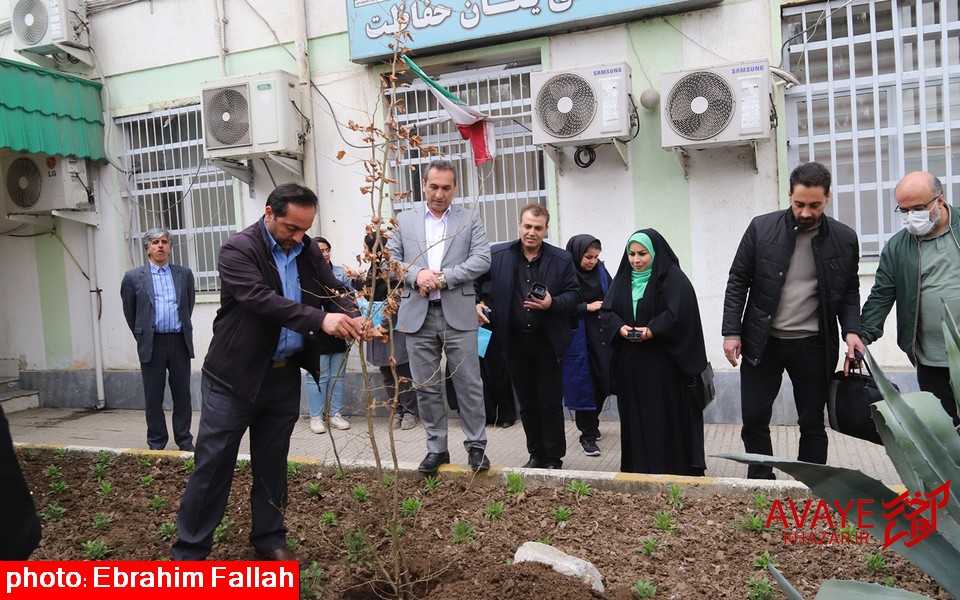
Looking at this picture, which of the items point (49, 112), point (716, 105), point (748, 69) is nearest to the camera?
point (748, 69)

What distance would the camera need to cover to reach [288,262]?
3.88 meters

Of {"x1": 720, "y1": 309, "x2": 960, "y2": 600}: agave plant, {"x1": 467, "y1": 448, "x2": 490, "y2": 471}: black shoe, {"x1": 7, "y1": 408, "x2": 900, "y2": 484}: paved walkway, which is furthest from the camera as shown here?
{"x1": 7, "y1": 408, "x2": 900, "y2": 484}: paved walkway

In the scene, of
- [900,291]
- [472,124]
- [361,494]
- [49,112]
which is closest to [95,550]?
[361,494]

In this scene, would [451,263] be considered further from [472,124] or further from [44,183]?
[44,183]

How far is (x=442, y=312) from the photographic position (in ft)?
15.5

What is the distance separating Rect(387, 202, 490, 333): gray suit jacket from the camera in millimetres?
4695

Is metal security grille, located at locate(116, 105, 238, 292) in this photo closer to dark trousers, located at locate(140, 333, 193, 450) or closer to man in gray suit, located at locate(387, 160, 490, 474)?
dark trousers, located at locate(140, 333, 193, 450)

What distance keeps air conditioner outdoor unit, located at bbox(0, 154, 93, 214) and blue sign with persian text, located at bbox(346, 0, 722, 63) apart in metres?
3.83

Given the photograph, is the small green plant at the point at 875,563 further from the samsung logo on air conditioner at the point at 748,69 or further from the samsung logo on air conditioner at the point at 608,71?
the samsung logo on air conditioner at the point at 608,71

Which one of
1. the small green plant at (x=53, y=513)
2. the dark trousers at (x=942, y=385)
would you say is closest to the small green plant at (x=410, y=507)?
the small green plant at (x=53, y=513)

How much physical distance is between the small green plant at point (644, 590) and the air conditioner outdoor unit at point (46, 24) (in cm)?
911

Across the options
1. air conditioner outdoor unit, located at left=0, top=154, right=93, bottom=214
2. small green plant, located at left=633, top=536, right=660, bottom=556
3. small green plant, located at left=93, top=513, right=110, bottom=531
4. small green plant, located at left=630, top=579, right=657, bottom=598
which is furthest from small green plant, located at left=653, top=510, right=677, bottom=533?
air conditioner outdoor unit, located at left=0, top=154, right=93, bottom=214

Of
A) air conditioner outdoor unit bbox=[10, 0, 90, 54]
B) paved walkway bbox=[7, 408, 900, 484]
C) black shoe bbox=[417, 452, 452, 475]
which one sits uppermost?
air conditioner outdoor unit bbox=[10, 0, 90, 54]

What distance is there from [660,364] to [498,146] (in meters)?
3.76
